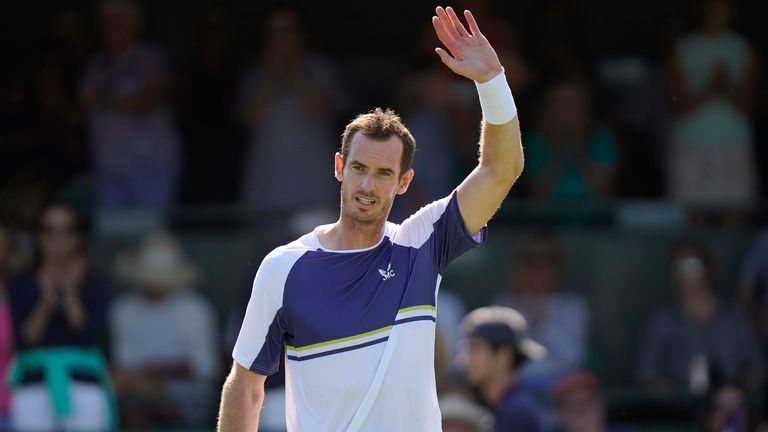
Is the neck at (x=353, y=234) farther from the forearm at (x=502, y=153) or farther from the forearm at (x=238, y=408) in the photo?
the forearm at (x=238, y=408)

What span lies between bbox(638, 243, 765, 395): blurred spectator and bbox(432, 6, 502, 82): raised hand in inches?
211

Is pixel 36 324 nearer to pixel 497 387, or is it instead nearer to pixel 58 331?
pixel 58 331

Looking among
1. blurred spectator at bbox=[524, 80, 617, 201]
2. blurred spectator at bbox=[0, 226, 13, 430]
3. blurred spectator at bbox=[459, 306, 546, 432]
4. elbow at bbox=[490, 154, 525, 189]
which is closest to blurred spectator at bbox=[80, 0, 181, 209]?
blurred spectator at bbox=[0, 226, 13, 430]

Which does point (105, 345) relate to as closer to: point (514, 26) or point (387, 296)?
point (514, 26)

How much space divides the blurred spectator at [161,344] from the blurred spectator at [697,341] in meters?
3.03

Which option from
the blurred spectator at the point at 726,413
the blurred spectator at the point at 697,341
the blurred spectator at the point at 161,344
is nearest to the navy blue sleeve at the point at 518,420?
the blurred spectator at the point at 726,413

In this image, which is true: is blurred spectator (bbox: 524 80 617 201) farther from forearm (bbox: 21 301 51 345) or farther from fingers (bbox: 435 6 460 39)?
fingers (bbox: 435 6 460 39)

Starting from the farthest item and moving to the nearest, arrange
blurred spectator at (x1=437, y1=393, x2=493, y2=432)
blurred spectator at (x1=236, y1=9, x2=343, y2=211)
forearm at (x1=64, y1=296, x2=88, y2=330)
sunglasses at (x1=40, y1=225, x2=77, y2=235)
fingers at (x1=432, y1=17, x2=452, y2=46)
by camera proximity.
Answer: blurred spectator at (x1=236, y1=9, x2=343, y2=211) < sunglasses at (x1=40, y1=225, x2=77, y2=235) < forearm at (x1=64, y1=296, x2=88, y2=330) < blurred spectator at (x1=437, y1=393, x2=493, y2=432) < fingers at (x1=432, y1=17, x2=452, y2=46)

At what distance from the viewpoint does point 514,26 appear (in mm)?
12273

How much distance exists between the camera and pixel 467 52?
5203mm

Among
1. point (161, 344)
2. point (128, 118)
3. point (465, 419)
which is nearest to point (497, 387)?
point (465, 419)

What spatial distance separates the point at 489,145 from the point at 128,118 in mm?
6172

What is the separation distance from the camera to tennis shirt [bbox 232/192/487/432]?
16.5 ft

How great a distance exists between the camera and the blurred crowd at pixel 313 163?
10.0m
